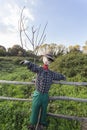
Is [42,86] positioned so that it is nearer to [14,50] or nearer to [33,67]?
[33,67]

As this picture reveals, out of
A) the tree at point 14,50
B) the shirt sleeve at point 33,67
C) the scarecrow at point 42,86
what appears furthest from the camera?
the tree at point 14,50

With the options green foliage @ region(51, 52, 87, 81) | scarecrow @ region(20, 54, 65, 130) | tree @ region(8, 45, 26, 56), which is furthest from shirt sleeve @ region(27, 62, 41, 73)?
tree @ region(8, 45, 26, 56)

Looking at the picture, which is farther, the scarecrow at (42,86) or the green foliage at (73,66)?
the green foliage at (73,66)

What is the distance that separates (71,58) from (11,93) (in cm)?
299

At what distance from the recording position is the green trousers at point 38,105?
6.36m

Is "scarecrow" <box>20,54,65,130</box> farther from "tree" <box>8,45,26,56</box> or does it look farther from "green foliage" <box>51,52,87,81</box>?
"tree" <box>8,45,26,56</box>

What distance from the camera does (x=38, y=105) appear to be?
21.0 ft

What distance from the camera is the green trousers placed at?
636 centimetres

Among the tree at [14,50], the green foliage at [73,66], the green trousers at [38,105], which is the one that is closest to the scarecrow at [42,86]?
the green trousers at [38,105]

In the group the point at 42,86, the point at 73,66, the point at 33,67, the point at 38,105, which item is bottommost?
the point at 38,105

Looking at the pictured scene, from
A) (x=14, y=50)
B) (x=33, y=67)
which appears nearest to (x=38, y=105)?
(x=33, y=67)

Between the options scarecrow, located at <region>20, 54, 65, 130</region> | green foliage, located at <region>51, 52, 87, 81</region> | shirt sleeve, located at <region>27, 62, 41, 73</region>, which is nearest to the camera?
shirt sleeve, located at <region>27, 62, 41, 73</region>

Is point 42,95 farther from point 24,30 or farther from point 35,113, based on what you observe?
point 24,30

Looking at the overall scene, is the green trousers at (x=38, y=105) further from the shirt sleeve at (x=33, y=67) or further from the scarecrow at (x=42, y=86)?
the shirt sleeve at (x=33, y=67)
